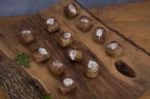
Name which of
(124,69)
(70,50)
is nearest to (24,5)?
(70,50)

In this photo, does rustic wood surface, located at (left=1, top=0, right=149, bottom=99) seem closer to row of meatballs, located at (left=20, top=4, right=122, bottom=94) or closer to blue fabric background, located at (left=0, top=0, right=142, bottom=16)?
row of meatballs, located at (left=20, top=4, right=122, bottom=94)

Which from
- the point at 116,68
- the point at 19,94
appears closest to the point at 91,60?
the point at 116,68

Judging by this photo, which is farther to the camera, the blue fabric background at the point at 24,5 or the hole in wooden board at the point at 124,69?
the blue fabric background at the point at 24,5

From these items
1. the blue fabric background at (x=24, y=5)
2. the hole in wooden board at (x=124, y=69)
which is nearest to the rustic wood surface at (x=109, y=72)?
the hole in wooden board at (x=124, y=69)

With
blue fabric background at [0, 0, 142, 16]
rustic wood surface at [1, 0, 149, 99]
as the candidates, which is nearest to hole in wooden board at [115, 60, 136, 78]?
rustic wood surface at [1, 0, 149, 99]

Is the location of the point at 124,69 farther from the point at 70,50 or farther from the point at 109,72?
the point at 70,50

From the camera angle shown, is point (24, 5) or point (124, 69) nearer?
point (124, 69)

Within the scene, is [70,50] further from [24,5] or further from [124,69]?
[24,5]

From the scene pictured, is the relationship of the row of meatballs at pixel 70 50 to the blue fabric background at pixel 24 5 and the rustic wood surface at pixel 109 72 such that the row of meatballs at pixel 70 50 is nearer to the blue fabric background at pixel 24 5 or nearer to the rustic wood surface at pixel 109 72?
the rustic wood surface at pixel 109 72
